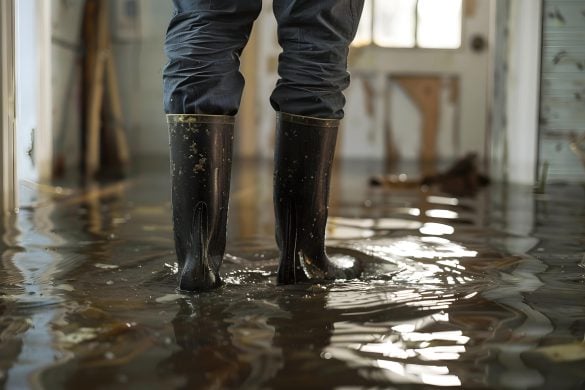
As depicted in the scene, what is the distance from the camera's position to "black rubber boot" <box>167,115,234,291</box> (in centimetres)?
125

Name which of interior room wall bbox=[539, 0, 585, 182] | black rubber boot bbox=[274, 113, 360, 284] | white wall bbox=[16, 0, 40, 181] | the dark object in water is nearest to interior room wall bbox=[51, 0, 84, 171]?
white wall bbox=[16, 0, 40, 181]

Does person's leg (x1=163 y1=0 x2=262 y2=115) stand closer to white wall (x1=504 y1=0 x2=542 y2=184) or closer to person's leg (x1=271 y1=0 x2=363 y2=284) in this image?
person's leg (x1=271 y1=0 x2=363 y2=284)

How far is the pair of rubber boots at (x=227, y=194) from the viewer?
1.25 m

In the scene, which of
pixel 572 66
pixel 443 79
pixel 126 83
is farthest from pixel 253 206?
pixel 443 79

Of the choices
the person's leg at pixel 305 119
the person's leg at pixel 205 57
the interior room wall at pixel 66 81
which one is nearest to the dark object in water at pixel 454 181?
the interior room wall at pixel 66 81

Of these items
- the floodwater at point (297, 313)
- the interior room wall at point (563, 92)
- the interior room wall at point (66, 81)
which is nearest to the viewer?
the floodwater at point (297, 313)

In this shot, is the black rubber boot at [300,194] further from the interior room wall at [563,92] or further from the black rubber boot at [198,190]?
the interior room wall at [563,92]

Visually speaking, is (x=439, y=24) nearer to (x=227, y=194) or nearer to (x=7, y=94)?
(x=7, y=94)

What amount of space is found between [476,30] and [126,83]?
134 inches

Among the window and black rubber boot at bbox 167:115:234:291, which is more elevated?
the window

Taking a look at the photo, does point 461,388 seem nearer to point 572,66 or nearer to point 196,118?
point 196,118

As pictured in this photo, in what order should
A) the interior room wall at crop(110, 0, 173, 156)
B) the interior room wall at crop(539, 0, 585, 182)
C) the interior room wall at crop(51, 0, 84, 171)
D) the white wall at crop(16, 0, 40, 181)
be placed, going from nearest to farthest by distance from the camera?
the white wall at crop(16, 0, 40, 181) < the interior room wall at crop(539, 0, 585, 182) < the interior room wall at crop(51, 0, 84, 171) < the interior room wall at crop(110, 0, 173, 156)

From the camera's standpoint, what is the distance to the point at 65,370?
2.76 feet

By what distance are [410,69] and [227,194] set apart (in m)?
6.38
